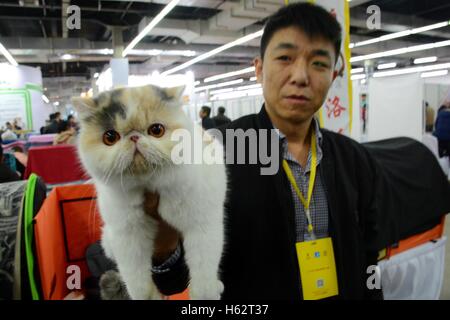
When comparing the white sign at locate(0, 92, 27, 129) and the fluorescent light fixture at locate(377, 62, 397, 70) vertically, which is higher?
the fluorescent light fixture at locate(377, 62, 397, 70)

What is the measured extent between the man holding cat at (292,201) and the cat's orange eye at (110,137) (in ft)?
0.99

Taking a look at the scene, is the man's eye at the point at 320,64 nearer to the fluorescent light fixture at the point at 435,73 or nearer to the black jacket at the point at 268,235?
the black jacket at the point at 268,235

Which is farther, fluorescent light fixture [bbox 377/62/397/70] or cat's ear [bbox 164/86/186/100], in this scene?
fluorescent light fixture [bbox 377/62/397/70]

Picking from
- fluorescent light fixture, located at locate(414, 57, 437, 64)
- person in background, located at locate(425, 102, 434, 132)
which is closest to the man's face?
person in background, located at locate(425, 102, 434, 132)

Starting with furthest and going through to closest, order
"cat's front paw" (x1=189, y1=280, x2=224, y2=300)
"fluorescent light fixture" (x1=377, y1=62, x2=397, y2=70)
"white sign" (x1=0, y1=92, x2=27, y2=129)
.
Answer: "fluorescent light fixture" (x1=377, y1=62, x2=397, y2=70)
"white sign" (x1=0, y1=92, x2=27, y2=129)
"cat's front paw" (x1=189, y1=280, x2=224, y2=300)

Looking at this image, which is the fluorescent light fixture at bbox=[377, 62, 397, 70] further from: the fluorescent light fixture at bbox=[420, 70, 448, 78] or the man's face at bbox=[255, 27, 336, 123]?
the man's face at bbox=[255, 27, 336, 123]

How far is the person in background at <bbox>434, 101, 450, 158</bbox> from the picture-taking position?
158 inches

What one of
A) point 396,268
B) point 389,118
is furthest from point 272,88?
point 389,118

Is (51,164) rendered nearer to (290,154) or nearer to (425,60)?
(290,154)

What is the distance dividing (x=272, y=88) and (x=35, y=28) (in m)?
4.18

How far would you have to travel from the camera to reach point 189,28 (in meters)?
5.54

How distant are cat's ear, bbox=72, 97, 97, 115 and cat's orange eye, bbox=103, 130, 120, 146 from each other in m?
0.05

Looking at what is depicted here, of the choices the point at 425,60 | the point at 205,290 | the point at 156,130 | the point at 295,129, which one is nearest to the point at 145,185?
the point at 156,130
